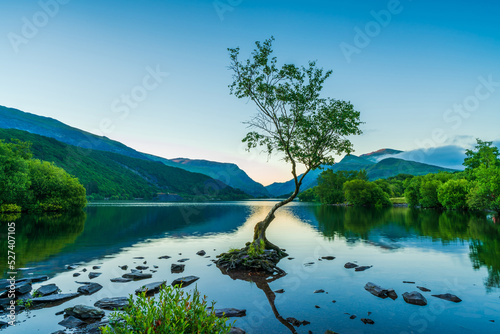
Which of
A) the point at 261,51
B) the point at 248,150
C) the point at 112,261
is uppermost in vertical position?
the point at 261,51

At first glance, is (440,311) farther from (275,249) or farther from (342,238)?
(342,238)

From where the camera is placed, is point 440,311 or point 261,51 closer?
point 440,311

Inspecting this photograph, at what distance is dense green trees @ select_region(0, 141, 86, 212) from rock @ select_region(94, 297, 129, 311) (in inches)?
3232

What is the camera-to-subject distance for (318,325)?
14.5 meters

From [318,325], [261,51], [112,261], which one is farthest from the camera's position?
[261,51]

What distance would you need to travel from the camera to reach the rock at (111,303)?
16.2 metres

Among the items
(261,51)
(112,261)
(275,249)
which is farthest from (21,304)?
(261,51)

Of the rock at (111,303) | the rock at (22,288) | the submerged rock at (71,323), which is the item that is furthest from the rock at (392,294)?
the rock at (22,288)

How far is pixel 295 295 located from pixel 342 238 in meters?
29.2

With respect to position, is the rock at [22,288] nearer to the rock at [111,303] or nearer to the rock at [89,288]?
the rock at [89,288]

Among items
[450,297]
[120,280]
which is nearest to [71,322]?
[120,280]

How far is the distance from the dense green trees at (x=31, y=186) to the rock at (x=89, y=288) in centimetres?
7807

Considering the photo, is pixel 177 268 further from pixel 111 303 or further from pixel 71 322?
pixel 71 322

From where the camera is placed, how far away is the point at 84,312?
1491cm
